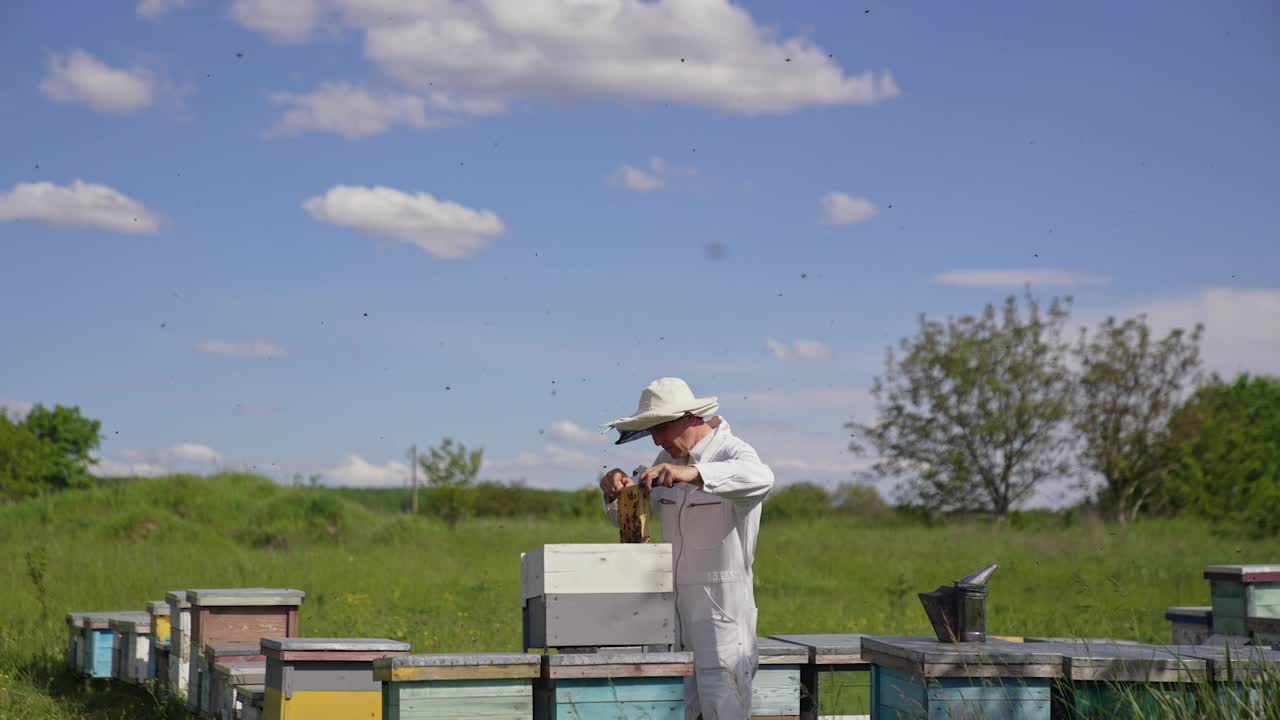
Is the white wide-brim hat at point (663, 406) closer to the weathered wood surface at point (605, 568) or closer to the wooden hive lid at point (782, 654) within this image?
the weathered wood surface at point (605, 568)

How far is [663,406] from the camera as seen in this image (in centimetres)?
468

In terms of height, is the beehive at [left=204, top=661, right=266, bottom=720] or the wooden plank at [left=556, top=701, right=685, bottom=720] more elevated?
the wooden plank at [left=556, top=701, right=685, bottom=720]

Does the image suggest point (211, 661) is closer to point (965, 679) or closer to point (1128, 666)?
point (965, 679)

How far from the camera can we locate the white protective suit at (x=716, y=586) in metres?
4.70

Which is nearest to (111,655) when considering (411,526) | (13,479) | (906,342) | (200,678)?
(200,678)

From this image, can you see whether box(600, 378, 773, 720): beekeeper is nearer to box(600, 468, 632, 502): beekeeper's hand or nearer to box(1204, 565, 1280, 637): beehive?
box(600, 468, 632, 502): beekeeper's hand

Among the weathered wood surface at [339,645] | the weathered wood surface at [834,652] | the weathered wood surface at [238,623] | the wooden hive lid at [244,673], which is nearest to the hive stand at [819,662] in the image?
the weathered wood surface at [834,652]

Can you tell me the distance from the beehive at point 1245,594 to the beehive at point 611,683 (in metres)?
5.37

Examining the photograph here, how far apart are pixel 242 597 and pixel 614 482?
388 cm

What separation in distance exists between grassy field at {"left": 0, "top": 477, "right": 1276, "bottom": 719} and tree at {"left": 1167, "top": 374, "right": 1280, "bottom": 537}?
6225 millimetres

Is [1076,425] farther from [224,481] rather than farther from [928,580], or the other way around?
[224,481]

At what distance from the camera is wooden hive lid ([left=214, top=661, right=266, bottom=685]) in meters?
6.59

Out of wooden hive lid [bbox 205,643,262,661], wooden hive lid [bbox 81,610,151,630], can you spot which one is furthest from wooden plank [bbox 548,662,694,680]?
wooden hive lid [bbox 81,610,151,630]

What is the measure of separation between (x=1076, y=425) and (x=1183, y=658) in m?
30.2
